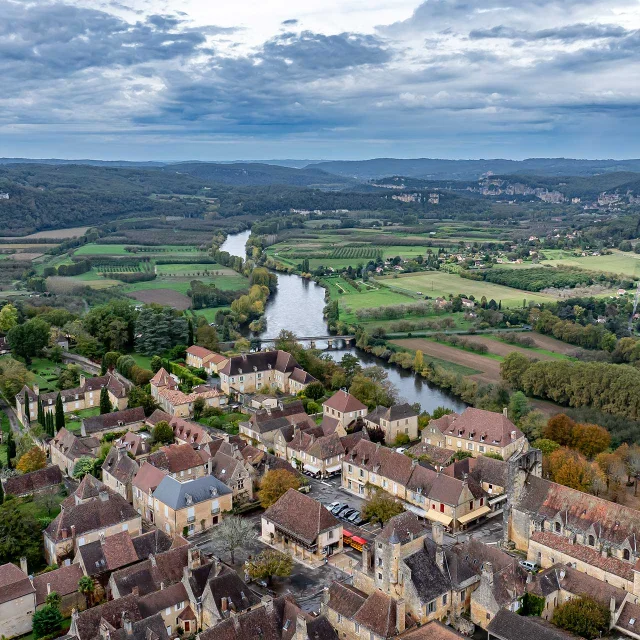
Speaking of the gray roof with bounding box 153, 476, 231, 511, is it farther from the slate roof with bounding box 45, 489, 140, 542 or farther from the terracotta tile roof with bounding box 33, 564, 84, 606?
the terracotta tile roof with bounding box 33, 564, 84, 606

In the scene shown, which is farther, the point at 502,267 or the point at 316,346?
the point at 502,267

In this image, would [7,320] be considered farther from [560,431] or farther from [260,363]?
[560,431]

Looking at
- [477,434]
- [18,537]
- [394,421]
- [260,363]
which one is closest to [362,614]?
[18,537]

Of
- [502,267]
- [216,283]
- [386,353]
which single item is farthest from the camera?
[502,267]

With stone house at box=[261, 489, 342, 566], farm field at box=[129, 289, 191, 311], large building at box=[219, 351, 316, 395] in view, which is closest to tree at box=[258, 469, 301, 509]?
stone house at box=[261, 489, 342, 566]

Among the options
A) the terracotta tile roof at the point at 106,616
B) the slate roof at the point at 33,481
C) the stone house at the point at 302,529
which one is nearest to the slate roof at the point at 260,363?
the slate roof at the point at 33,481

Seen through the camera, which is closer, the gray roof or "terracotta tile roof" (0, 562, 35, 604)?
"terracotta tile roof" (0, 562, 35, 604)

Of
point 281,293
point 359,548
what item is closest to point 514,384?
point 359,548

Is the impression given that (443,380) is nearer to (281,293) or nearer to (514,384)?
(514,384)
